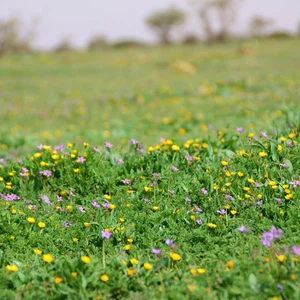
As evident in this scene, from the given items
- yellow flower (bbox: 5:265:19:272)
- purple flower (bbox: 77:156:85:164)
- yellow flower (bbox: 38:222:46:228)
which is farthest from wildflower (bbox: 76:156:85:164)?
yellow flower (bbox: 5:265:19:272)

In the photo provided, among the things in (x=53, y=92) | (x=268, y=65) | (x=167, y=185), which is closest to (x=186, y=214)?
(x=167, y=185)

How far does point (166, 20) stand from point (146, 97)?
162ft

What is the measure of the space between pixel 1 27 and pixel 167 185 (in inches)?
1323

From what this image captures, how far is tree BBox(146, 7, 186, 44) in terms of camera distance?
61062 mm

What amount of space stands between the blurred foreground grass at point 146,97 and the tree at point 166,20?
116 feet

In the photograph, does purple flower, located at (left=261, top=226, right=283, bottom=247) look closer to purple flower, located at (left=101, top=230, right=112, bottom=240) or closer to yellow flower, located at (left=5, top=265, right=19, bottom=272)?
purple flower, located at (left=101, top=230, right=112, bottom=240)

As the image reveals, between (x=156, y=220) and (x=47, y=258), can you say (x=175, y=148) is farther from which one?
(x=47, y=258)

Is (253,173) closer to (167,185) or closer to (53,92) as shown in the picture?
(167,185)

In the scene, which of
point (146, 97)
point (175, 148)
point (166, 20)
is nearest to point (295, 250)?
point (175, 148)

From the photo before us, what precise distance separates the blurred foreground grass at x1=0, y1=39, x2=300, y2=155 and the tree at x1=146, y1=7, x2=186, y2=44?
35.2 m

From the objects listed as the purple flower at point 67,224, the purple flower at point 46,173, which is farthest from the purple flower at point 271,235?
the purple flower at point 46,173

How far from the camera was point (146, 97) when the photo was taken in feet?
47.3

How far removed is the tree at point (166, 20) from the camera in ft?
200

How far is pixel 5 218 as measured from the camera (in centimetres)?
388
